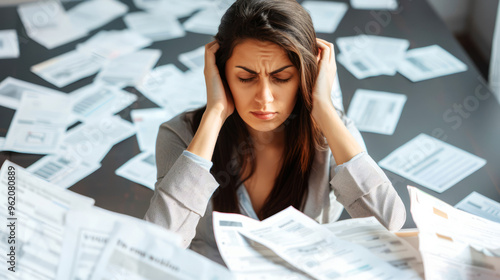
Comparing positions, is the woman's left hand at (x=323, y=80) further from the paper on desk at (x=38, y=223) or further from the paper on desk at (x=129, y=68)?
the paper on desk at (x=129, y=68)

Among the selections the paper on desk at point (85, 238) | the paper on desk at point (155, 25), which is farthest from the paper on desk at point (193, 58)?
the paper on desk at point (85, 238)

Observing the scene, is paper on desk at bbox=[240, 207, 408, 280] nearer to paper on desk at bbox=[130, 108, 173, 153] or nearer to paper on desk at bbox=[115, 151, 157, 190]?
paper on desk at bbox=[115, 151, 157, 190]

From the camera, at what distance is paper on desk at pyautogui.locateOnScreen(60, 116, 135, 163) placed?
2.03 m

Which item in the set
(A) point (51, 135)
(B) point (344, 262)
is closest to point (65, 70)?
(A) point (51, 135)

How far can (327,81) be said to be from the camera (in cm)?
136

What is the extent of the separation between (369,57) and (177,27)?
0.96 meters

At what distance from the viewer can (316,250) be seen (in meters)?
1.00

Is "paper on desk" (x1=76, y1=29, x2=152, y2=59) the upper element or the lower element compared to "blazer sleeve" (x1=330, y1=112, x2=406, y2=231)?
lower

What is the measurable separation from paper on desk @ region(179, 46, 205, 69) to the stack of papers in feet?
2.03

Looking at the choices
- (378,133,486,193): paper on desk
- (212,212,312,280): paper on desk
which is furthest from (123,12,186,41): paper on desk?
(212,212,312,280): paper on desk

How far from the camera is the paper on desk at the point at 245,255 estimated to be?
38.1 inches

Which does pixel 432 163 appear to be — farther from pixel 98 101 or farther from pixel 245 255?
pixel 98 101

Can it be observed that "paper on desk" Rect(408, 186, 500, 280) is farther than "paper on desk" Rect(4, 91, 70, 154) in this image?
No

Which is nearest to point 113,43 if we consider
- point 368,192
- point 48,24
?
point 48,24
